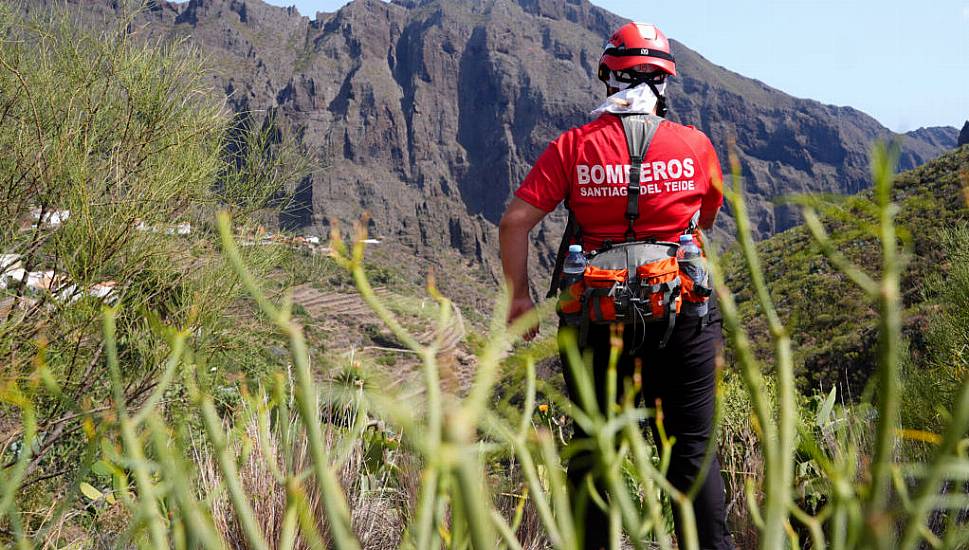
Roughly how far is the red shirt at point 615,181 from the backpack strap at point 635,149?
0.01m

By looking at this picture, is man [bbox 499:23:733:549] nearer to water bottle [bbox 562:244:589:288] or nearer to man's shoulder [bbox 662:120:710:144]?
man's shoulder [bbox 662:120:710:144]

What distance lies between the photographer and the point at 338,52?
4990 inches

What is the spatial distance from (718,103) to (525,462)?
152m

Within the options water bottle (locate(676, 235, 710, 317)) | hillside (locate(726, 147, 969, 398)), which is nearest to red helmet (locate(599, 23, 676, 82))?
water bottle (locate(676, 235, 710, 317))

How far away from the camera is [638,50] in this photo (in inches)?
95.7

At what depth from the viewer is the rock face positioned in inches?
4577

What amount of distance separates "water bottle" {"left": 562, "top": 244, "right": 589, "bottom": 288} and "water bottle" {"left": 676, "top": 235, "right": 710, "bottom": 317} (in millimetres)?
286

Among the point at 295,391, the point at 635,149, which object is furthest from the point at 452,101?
the point at 295,391

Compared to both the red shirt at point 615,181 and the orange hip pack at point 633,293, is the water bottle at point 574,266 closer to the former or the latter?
the orange hip pack at point 633,293

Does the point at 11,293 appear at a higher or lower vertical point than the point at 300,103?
lower

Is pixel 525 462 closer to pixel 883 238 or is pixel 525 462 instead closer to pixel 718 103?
pixel 883 238

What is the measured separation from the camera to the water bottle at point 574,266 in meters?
2.18

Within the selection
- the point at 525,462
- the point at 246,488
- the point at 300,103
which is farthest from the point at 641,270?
the point at 300,103

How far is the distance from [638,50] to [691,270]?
81 cm
